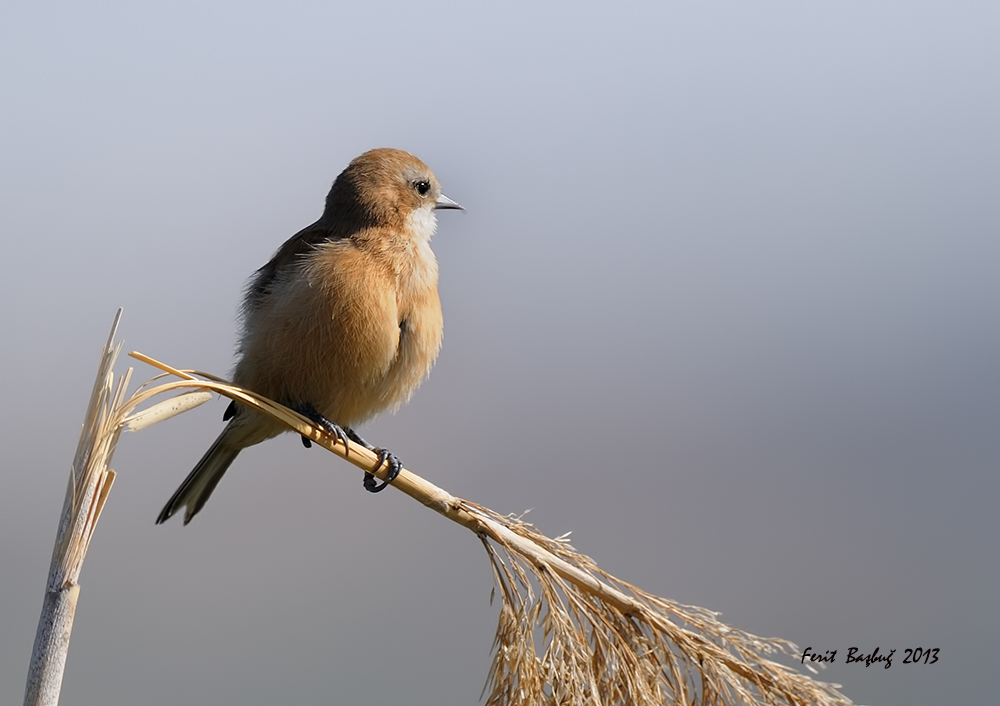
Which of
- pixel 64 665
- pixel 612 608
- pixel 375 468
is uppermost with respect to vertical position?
pixel 375 468

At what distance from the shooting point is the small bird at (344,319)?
10.9 feet

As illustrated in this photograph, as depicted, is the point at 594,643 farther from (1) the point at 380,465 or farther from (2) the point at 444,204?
(2) the point at 444,204

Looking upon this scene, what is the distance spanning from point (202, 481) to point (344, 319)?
88 centimetres

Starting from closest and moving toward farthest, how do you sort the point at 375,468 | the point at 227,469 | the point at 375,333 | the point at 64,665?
1. the point at 64,665
2. the point at 375,468
3. the point at 375,333
4. the point at 227,469

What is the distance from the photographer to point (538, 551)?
7.43 ft

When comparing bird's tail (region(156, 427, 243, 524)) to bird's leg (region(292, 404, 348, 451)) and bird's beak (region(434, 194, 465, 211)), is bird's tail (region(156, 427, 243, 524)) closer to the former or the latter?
bird's leg (region(292, 404, 348, 451))

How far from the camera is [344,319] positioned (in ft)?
10.8

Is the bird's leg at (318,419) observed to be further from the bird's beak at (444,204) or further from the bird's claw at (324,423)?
the bird's beak at (444,204)

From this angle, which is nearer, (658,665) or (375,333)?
(658,665)

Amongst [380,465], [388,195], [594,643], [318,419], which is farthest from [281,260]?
[594,643]

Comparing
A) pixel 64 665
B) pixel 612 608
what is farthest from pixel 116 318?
pixel 612 608

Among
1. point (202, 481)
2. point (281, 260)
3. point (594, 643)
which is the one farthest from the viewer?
point (281, 260)

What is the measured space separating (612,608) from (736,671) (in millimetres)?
336

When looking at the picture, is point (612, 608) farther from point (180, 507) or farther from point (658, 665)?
point (180, 507)
